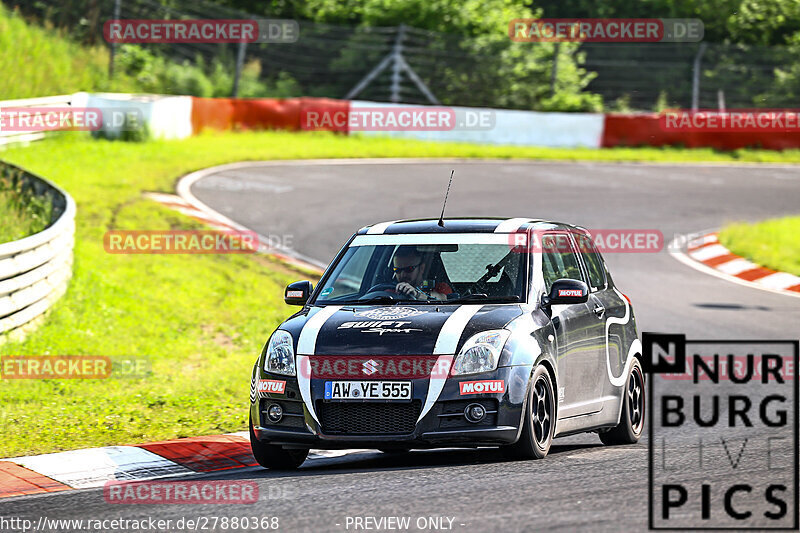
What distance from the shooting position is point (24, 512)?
658cm

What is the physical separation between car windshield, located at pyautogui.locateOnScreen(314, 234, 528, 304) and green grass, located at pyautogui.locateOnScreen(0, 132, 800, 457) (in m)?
1.82

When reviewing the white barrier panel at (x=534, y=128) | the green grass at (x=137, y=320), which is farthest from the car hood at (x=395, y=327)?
the white barrier panel at (x=534, y=128)

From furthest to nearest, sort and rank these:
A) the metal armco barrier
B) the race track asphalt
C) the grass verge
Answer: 1. the metal armco barrier
2. the grass verge
3. the race track asphalt

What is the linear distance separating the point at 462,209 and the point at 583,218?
6.74 ft

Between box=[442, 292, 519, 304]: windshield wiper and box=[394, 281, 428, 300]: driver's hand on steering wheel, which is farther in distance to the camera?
box=[394, 281, 428, 300]: driver's hand on steering wheel

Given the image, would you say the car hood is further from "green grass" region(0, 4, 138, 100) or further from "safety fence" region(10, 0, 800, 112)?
"safety fence" region(10, 0, 800, 112)

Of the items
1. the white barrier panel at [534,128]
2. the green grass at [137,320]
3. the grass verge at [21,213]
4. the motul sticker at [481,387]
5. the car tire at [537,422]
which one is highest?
the motul sticker at [481,387]

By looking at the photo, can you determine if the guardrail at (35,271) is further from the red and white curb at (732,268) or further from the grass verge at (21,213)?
the red and white curb at (732,268)

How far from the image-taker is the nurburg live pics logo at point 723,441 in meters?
5.77

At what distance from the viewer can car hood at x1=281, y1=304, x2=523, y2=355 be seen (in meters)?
7.38

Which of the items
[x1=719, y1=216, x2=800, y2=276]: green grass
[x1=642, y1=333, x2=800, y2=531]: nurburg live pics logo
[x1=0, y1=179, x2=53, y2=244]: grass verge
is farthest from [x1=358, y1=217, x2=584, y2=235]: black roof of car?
[x1=719, y1=216, x2=800, y2=276]: green grass

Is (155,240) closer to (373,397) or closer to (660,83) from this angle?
(373,397)

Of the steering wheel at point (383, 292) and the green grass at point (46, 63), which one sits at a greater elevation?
the steering wheel at point (383, 292)

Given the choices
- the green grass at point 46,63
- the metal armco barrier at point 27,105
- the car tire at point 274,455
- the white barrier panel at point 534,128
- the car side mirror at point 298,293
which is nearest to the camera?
the car tire at point 274,455
